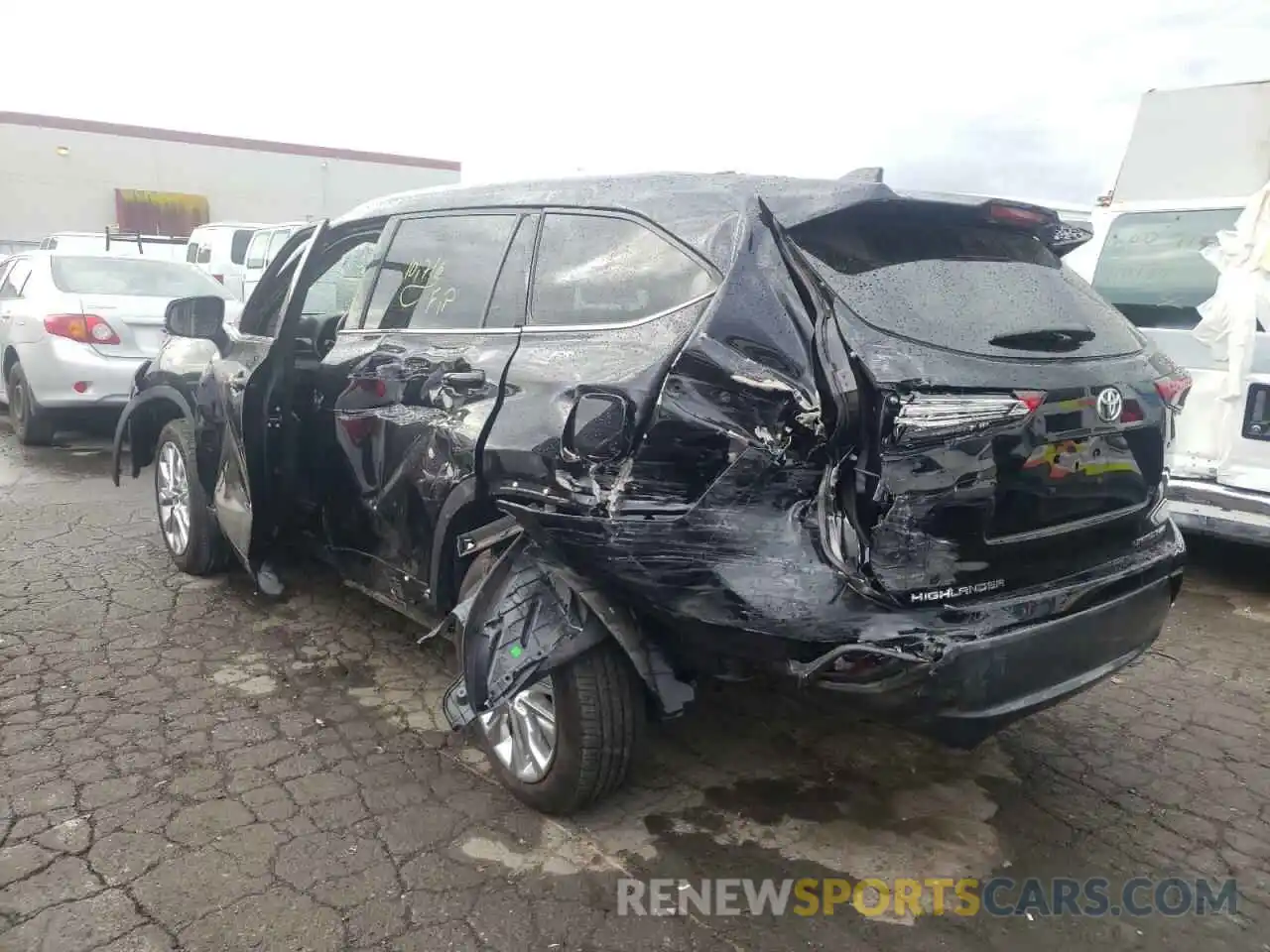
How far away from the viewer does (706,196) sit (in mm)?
2715

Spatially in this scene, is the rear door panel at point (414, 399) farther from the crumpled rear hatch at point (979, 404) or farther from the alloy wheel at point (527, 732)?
the crumpled rear hatch at point (979, 404)

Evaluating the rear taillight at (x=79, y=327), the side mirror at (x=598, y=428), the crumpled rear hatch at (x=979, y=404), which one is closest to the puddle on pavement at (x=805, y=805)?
the crumpled rear hatch at (x=979, y=404)

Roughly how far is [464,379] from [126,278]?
6.37 meters

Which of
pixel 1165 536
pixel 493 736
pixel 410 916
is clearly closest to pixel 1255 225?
pixel 1165 536

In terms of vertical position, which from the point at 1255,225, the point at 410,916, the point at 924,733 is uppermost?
the point at 1255,225

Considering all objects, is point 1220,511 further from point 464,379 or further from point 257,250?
point 257,250

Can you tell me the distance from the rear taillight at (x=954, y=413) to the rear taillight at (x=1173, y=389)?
650 mm

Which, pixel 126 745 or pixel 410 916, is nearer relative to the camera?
pixel 410 916

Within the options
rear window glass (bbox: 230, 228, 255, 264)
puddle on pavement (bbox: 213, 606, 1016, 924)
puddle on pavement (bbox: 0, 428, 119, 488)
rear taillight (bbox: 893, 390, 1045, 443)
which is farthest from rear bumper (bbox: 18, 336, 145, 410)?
rear window glass (bbox: 230, 228, 255, 264)

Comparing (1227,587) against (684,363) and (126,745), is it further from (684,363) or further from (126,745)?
(126,745)

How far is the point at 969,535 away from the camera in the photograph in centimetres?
244

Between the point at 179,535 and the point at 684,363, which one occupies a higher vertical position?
the point at 684,363

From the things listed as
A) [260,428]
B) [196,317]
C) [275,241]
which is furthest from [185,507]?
[275,241]

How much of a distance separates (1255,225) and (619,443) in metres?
4.23
